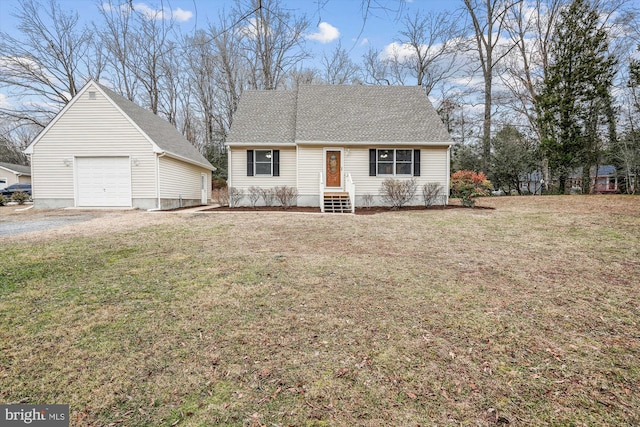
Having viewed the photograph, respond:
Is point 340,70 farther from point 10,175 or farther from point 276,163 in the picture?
point 10,175

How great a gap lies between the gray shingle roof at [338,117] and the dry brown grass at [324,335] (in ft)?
29.9

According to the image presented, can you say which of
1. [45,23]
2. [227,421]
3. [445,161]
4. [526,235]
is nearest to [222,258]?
[227,421]

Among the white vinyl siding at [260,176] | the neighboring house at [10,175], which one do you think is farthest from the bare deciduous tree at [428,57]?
the neighboring house at [10,175]

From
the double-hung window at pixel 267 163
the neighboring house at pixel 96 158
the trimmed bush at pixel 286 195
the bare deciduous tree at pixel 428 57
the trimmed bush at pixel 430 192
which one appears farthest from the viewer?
the bare deciduous tree at pixel 428 57

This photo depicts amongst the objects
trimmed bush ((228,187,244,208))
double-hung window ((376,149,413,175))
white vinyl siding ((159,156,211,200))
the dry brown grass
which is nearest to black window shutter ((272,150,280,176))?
trimmed bush ((228,187,244,208))

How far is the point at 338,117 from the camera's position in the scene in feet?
50.0

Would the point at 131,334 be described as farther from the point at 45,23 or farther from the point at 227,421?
the point at 45,23

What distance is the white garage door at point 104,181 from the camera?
45.4 ft

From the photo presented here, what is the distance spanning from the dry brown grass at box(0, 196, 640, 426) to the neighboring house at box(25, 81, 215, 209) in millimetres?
8584

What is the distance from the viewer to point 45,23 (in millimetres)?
21281

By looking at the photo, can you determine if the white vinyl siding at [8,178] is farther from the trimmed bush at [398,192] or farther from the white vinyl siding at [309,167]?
the trimmed bush at [398,192]

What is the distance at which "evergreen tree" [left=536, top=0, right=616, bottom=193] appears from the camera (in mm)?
15633

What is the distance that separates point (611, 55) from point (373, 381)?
21552 millimetres

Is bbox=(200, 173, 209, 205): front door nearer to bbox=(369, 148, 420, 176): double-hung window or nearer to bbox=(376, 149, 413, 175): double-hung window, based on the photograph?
bbox=(369, 148, 420, 176): double-hung window
